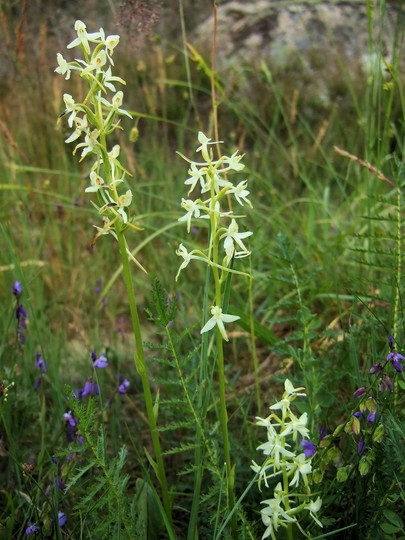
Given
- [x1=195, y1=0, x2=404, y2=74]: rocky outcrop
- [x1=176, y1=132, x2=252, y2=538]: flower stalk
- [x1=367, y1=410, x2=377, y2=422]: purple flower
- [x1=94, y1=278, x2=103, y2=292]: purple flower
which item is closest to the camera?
[x1=176, y1=132, x2=252, y2=538]: flower stalk

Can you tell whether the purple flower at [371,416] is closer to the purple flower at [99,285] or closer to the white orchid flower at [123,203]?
the white orchid flower at [123,203]

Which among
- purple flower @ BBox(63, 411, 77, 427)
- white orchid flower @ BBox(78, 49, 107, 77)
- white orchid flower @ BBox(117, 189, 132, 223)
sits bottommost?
purple flower @ BBox(63, 411, 77, 427)

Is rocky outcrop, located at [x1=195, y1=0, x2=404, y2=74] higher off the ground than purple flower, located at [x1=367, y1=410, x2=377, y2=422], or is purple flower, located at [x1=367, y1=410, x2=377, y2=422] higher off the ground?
rocky outcrop, located at [x1=195, y1=0, x2=404, y2=74]

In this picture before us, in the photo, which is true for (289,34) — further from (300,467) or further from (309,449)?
(300,467)

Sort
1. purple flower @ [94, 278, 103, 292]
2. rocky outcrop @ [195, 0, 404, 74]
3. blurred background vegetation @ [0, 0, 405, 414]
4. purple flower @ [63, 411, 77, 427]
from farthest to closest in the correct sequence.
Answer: rocky outcrop @ [195, 0, 404, 74] < purple flower @ [94, 278, 103, 292] < blurred background vegetation @ [0, 0, 405, 414] < purple flower @ [63, 411, 77, 427]

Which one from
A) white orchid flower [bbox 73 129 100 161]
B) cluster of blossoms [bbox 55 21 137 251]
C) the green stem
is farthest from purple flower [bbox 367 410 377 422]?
white orchid flower [bbox 73 129 100 161]

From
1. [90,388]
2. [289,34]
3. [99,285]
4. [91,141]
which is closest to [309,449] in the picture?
[90,388]

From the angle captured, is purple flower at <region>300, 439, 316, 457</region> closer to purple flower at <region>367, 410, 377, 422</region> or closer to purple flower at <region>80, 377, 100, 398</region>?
purple flower at <region>367, 410, 377, 422</region>

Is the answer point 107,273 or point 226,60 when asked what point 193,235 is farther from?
point 226,60

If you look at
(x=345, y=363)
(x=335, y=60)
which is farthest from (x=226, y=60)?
(x=345, y=363)

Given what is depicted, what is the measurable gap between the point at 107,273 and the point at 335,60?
119 inches

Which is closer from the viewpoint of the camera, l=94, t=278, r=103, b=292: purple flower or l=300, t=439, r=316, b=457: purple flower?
l=300, t=439, r=316, b=457: purple flower

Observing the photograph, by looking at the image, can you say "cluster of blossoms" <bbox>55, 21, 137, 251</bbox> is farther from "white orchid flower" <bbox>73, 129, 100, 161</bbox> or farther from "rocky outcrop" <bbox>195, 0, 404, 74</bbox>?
"rocky outcrop" <bbox>195, 0, 404, 74</bbox>

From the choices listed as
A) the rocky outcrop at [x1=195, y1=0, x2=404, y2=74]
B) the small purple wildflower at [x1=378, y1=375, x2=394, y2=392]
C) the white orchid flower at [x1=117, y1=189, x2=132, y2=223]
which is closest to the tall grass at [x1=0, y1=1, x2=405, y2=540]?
the small purple wildflower at [x1=378, y1=375, x2=394, y2=392]
